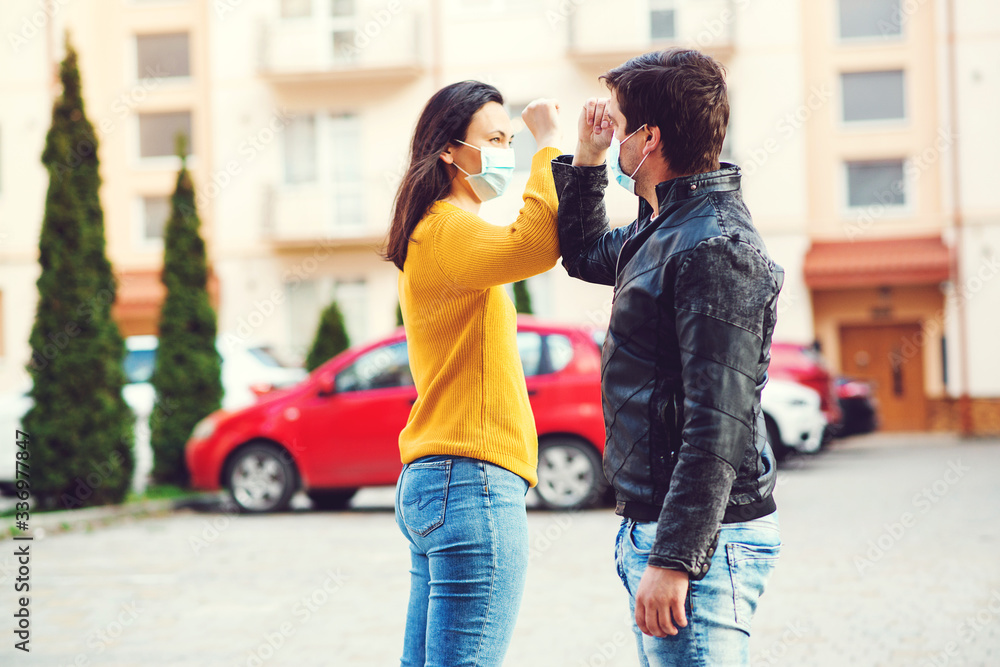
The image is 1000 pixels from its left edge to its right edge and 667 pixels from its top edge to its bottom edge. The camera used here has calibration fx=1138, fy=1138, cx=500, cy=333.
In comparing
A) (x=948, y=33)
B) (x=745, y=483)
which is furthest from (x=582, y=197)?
(x=948, y=33)

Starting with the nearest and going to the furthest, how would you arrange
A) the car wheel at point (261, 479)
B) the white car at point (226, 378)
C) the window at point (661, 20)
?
1. the car wheel at point (261, 479)
2. the white car at point (226, 378)
3. the window at point (661, 20)

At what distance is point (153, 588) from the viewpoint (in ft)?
24.5

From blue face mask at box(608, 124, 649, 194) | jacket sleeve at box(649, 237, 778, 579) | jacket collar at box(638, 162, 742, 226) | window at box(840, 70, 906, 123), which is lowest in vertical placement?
jacket sleeve at box(649, 237, 778, 579)

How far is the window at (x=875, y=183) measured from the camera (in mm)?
26578

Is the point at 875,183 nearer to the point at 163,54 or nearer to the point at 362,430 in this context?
the point at 163,54

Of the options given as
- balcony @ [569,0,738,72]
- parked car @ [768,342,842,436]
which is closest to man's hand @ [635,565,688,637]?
parked car @ [768,342,842,436]

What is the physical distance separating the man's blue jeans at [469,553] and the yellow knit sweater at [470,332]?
0.05 m

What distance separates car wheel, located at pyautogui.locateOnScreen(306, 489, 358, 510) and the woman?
9.38 metres

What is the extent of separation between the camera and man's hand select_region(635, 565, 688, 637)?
2.13m

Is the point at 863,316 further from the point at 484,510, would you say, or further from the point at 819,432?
the point at 484,510

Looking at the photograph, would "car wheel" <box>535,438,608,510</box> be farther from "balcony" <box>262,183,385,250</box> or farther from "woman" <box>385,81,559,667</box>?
"balcony" <box>262,183,385,250</box>
